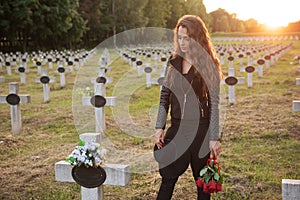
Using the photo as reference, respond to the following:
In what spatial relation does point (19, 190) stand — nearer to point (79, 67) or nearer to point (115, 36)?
point (79, 67)

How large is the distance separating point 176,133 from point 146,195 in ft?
5.45

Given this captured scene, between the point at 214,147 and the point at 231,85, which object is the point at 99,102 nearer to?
the point at 231,85

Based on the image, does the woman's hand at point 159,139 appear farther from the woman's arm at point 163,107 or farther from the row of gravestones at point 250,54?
the row of gravestones at point 250,54

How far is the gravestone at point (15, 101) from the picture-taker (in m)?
8.23

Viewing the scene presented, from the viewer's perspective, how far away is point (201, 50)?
3744mm

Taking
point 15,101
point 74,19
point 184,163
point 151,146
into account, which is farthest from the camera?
point 74,19

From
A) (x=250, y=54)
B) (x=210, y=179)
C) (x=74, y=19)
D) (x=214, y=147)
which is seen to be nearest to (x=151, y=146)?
(x=214, y=147)

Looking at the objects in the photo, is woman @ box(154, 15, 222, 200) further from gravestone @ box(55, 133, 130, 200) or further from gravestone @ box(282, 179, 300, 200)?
gravestone @ box(282, 179, 300, 200)

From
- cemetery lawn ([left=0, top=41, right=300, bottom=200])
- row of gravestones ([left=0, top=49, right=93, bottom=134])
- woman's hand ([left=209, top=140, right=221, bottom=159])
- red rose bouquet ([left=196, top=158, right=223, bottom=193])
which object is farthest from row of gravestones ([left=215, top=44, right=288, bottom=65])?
red rose bouquet ([left=196, top=158, right=223, bottom=193])

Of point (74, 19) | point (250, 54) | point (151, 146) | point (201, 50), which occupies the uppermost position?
point (74, 19)

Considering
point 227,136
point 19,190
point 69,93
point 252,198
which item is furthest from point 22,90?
point 252,198

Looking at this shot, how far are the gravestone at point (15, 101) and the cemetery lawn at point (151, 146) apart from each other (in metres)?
0.25

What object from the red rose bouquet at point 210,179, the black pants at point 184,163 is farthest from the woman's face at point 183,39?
the red rose bouquet at point 210,179

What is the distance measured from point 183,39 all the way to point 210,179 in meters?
1.08
